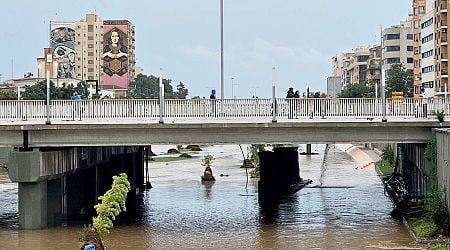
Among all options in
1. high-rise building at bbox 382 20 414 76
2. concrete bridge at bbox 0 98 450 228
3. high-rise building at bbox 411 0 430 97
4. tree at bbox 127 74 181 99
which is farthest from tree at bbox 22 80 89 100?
high-rise building at bbox 382 20 414 76

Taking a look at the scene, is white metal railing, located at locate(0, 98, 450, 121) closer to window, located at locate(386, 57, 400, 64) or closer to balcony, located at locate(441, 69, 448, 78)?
balcony, located at locate(441, 69, 448, 78)

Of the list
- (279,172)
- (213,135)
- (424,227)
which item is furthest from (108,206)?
(279,172)

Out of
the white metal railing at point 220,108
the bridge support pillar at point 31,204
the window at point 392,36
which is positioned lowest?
the bridge support pillar at point 31,204

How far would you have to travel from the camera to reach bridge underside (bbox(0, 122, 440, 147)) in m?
35.6

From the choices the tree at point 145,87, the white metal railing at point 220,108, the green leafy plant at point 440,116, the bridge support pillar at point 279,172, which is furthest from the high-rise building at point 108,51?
the green leafy plant at point 440,116

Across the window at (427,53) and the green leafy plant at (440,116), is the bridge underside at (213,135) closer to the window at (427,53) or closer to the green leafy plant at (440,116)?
the green leafy plant at (440,116)

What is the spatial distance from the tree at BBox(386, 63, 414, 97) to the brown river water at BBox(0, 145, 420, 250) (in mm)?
66336

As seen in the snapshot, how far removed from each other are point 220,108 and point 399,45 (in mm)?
126855

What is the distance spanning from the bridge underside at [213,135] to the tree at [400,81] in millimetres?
92153

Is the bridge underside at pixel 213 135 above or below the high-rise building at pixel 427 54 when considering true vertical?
below

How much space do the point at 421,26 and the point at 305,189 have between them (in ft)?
208

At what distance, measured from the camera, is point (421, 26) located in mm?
115125

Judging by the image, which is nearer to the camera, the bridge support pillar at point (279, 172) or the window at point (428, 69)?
the bridge support pillar at point (279, 172)

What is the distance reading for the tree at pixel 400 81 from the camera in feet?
417
